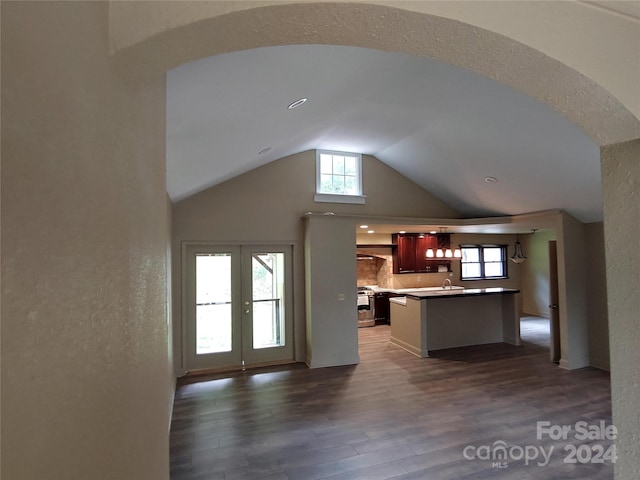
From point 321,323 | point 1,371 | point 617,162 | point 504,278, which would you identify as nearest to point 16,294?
point 1,371

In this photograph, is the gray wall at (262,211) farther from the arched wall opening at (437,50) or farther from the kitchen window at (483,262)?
the arched wall opening at (437,50)

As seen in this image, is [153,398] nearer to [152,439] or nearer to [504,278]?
[152,439]

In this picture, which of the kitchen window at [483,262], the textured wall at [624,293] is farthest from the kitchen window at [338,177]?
the textured wall at [624,293]

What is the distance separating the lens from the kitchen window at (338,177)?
598cm

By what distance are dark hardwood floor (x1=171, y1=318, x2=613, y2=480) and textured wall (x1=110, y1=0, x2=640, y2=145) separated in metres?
2.82

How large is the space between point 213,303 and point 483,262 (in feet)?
24.4

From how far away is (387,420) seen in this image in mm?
3492

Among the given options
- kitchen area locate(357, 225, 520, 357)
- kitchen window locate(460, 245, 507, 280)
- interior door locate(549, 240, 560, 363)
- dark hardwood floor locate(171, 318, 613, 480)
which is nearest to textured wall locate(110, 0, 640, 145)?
dark hardwood floor locate(171, 318, 613, 480)

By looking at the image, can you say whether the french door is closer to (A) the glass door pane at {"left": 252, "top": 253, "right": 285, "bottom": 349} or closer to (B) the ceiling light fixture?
(A) the glass door pane at {"left": 252, "top": 253, "right": 285, "bottom": 349}

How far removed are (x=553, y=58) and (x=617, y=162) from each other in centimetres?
58

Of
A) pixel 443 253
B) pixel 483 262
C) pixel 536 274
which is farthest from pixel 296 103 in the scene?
pixel 536 274

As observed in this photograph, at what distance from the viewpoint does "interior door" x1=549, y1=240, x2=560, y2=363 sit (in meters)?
5.42

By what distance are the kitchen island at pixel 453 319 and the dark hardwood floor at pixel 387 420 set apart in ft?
2.35

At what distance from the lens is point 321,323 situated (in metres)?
5.31
